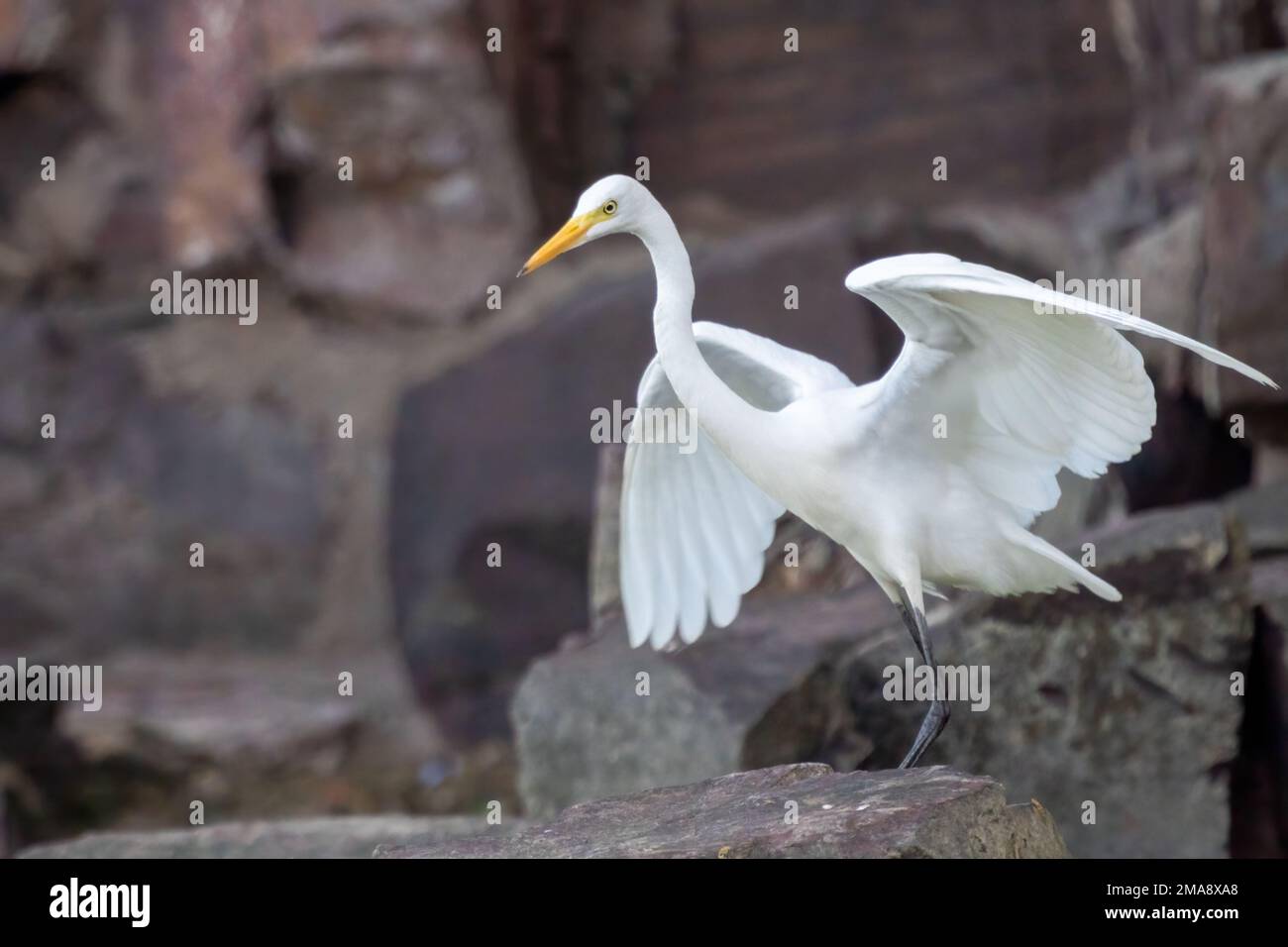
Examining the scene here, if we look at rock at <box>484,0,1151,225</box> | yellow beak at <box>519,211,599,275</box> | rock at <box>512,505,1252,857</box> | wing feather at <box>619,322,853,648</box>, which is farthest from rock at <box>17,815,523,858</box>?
rock at <box>484,0,1151,225</box>

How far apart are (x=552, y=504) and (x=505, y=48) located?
120cm

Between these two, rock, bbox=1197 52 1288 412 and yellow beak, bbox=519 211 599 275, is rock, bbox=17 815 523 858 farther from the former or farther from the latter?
rock, bbox=1197 52 1288 412

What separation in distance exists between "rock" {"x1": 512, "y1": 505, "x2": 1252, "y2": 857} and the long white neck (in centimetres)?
55

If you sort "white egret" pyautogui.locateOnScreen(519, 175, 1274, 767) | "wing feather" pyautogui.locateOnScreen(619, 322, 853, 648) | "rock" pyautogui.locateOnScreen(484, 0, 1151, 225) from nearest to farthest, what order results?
"white egret" pyautogui.locateOnScreen(519, 175, 1274, 767) < "wing feather" pyautogui.locateOnScreen(619, 322, 853, 648) < "rock" pyautogui.locateOnScreen(484, 0, 1151, 225)

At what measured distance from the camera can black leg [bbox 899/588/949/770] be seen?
312 centimetres

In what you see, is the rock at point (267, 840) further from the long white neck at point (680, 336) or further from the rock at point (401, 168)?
the rock at point (401, 168)

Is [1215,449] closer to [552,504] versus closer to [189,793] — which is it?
[552,504]

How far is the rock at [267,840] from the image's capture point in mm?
3363

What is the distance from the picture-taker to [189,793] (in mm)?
4871

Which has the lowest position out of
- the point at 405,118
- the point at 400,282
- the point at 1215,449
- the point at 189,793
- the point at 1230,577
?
the point at 189,793

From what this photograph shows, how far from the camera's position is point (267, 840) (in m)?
3.45

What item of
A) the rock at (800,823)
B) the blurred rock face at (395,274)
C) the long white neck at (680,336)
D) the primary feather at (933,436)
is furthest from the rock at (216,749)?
the rock at (800,823)
